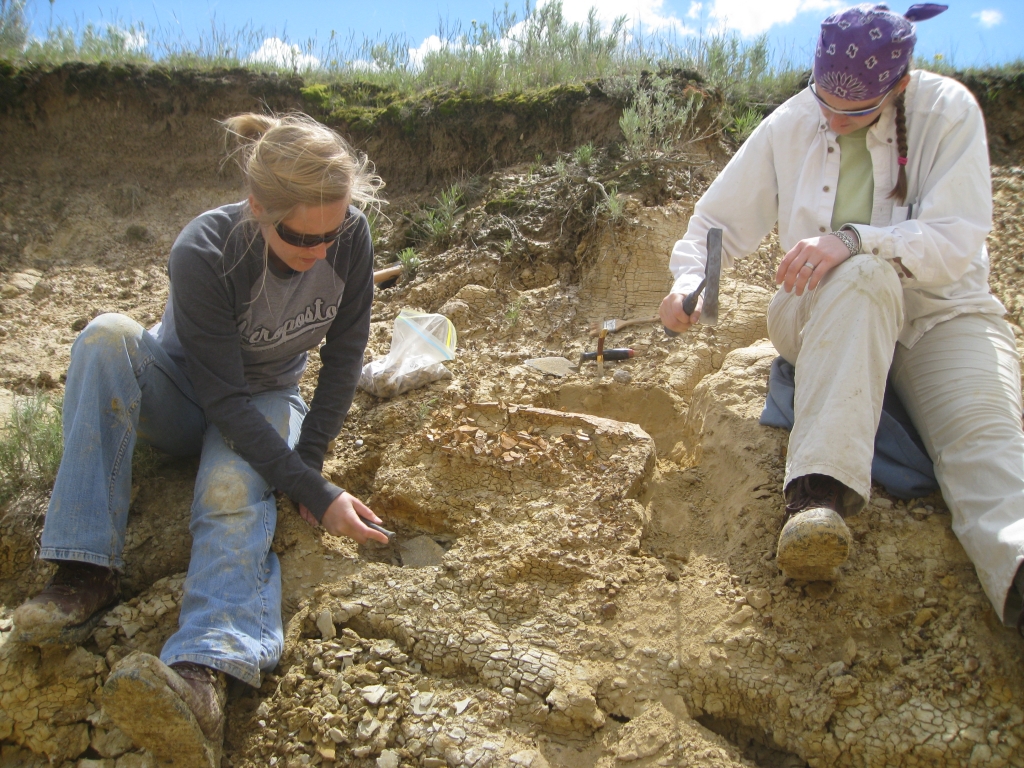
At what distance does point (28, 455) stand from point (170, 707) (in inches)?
56.6

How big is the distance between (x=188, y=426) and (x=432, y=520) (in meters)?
0.84

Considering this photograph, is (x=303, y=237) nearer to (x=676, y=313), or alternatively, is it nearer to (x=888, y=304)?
(x=676, y=313)

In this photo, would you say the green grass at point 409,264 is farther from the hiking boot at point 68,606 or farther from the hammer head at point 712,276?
the hiking boot at point 68,606

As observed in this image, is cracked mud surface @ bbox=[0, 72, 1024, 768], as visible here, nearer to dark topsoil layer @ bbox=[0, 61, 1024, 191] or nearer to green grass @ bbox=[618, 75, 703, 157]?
green grass @ bbox=[618, 75, 703, 157]

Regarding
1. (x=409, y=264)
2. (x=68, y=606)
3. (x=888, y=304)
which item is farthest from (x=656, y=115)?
(x=68, y=606)

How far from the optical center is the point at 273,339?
7.77ft

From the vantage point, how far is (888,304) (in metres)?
2.02

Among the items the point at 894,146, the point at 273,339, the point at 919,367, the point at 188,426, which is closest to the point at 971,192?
the point at 894,146

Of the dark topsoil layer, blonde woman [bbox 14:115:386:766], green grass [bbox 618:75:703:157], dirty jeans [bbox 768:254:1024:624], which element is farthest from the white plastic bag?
the dark topsoil layer

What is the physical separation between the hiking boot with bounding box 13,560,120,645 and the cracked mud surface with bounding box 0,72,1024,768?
0.06 m

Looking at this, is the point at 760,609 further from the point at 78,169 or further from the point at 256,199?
the point at 78,169

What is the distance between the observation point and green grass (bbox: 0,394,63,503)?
2.57 meters

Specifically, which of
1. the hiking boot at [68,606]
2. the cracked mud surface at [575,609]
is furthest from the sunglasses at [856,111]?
the hiking boot at [68,606]

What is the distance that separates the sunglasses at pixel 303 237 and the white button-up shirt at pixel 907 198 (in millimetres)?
1055
